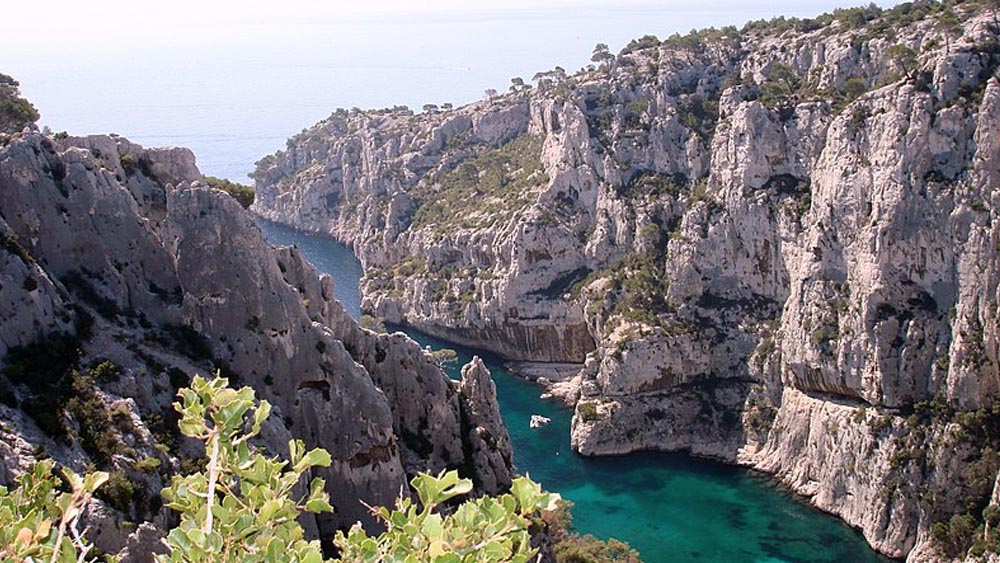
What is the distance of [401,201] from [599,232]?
104 feet

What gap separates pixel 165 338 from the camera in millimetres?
30766

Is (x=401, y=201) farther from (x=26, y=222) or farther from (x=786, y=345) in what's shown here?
(x=26, y=222)

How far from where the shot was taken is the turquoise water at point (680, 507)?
4669 cm

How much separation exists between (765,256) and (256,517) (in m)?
56.2

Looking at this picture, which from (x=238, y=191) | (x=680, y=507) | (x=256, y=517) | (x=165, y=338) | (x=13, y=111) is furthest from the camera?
(x=680, y=507)

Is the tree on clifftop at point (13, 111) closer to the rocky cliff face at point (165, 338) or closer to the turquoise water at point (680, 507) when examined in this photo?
the rocky cliff face at point (165, 338)

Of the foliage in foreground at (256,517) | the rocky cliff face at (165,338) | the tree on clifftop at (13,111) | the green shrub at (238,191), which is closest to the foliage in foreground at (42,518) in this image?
the foliage in foreground at (256,517)

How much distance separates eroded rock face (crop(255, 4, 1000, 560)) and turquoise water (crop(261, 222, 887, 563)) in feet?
4.85

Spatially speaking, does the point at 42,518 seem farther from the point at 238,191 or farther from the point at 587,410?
the point at 587,410

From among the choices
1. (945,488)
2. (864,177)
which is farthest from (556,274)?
(945,488)

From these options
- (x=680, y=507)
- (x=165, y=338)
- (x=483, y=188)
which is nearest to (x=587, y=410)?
(x=680, y=507)

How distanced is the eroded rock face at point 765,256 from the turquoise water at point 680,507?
1480 mm

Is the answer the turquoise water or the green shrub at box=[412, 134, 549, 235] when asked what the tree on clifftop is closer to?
the turquoise water

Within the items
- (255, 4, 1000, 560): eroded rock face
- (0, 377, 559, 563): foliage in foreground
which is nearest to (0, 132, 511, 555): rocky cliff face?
(0, 377, 559, 563): foliage in foreground
